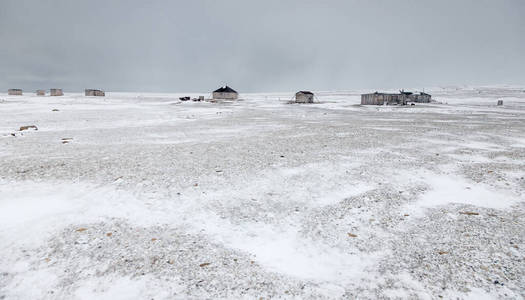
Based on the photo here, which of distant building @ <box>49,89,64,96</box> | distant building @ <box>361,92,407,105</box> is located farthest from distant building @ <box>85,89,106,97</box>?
distant building @ <box>361,92,407,105</box>

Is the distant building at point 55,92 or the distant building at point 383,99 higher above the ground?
the distant building at point 55,92

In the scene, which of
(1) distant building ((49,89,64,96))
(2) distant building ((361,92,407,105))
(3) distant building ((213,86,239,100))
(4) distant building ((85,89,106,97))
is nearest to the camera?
(2) distant building ((361,92,407,105))

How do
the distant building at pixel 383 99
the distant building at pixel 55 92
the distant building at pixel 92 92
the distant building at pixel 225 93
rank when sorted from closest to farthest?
1. the distant building at pixel 383 99
2. the distant building at pixel 225 93
3. the distant building at pixel 55 92
4. the distant building at pixel 92 92

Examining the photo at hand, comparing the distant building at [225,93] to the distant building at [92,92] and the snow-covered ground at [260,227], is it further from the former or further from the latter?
the snow-covered ground at [260,227]

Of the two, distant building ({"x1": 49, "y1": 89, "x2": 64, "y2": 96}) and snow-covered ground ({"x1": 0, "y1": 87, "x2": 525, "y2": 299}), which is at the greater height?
distant building ({"x1": 49, "y1": 89, "x2": 64, "y2": 96})

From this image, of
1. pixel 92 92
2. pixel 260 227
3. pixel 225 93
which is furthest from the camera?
pixel 92 92

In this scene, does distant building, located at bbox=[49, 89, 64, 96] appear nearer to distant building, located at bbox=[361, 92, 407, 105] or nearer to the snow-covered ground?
distant building, located at bbox=[361, 92, 407, 105]

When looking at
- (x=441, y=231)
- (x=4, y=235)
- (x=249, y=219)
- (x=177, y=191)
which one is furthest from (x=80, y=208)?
(x=441, y=231)

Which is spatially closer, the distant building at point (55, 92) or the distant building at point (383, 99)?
the distant building at point (383, 99)

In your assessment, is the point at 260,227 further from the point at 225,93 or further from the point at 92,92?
the point at 92,92

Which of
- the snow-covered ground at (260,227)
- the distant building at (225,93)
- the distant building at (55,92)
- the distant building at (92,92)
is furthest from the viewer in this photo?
the distant building at (92,92)

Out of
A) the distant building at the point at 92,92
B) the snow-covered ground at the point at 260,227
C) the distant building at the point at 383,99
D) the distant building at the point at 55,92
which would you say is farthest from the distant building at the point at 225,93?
the snow-covered ground at the point at 260,227

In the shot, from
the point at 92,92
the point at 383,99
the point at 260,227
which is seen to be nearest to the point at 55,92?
the point at 92,92

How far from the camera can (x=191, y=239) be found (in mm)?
4660
